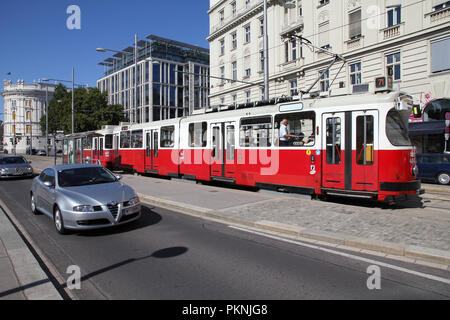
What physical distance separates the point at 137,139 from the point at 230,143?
880 cm

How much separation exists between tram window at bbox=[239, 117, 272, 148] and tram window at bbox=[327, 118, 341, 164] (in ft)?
7.26

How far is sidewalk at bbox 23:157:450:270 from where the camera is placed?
18.2 ft

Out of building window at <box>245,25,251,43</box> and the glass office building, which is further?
the glass office building

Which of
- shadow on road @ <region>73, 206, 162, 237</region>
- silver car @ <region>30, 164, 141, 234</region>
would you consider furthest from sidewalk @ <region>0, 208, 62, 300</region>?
shadow on road @ <region>73, 206, 162, 237</region>

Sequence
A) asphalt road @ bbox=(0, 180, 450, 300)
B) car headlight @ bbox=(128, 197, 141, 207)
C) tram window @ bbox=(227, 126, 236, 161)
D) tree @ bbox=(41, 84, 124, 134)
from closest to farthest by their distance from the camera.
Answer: asphalt road @ bbox=(0, 180, 450, 300) < car headlight @ bbox=(128, 197, 141, 207) < tram window @ bbox=(227, 126, 236, 161) < tree @ bbox=(41, 84, 124, 134)

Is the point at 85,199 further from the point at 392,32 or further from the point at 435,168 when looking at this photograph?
the point at 392,32

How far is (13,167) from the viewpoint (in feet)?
61.0

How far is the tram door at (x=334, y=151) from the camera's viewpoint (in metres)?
9.20

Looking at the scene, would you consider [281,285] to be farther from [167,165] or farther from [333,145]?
[167,165]

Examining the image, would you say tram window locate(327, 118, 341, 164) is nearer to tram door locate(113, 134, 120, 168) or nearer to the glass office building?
tram door locate(113, 134, 120, 168)

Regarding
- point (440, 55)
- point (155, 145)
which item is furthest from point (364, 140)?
point (440, 55)

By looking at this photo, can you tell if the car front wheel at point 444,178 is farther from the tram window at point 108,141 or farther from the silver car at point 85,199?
the tram window at point 108,141
